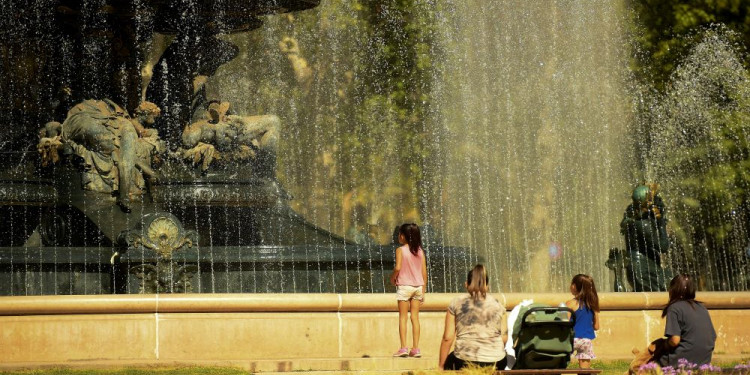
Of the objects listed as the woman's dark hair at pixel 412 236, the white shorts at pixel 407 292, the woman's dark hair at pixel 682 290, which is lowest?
the woman's dark hair at pixel 682 290

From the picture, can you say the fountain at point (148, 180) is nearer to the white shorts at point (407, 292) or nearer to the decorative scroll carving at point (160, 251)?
the decorative scroll carving at point (160, 251)

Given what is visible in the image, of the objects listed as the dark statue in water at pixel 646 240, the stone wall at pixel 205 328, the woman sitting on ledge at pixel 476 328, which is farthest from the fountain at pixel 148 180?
the woman sitting on ledge at pixel 476 328

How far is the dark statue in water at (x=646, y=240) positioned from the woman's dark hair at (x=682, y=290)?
592 centimetres

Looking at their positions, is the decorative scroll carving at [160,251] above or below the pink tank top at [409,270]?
above

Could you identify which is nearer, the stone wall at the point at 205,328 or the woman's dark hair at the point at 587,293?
the woman's dark hair at the point at 587,293

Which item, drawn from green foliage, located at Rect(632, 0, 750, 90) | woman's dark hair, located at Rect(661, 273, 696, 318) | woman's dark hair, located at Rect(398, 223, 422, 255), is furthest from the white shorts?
green foliage, located at Rect(632, 0, 750, 90)

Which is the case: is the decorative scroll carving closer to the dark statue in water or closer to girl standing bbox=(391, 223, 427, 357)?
girl standing bbox=(391, 223, 427, 357)

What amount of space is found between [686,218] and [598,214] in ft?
8.54

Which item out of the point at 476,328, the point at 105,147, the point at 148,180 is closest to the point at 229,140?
the point at 148,180

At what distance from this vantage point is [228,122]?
15.8 meters

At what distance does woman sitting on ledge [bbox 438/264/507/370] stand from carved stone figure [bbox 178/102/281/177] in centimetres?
663

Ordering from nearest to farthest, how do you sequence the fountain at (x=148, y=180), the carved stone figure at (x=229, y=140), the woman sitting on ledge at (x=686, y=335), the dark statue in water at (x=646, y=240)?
1. the woman sitting on ledge at (x=686, y=335)
2. the fountain at (x=148, y=180)
3. the dark statue in water at (x=646, y=240)
4. the carved stone figure at (x=229, y=140)

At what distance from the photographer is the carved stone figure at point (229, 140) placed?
51.0 ft

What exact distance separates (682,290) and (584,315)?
1142 mm
